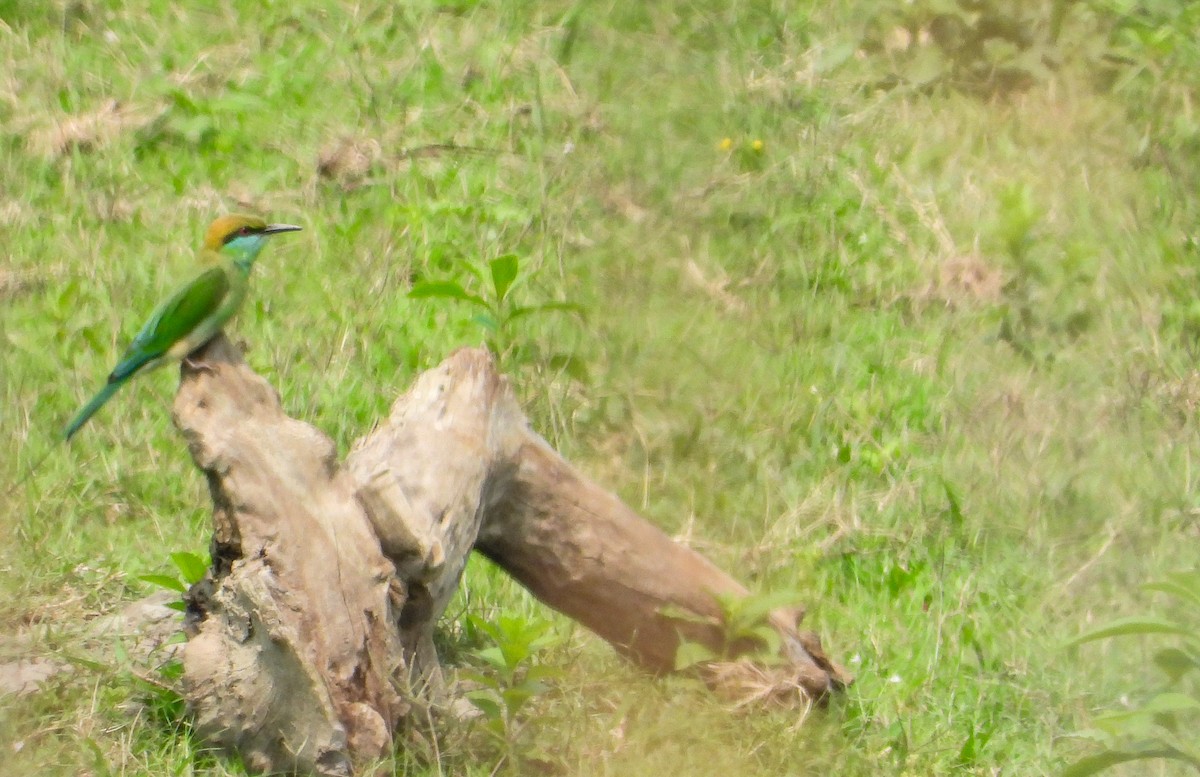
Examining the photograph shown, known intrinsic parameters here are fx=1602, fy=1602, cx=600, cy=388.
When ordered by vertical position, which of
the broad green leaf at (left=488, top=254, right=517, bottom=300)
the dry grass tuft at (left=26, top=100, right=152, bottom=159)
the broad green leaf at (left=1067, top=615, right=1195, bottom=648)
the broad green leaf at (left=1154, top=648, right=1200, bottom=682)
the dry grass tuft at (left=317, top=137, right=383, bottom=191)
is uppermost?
the broad green leaf at (left=1067, top=615, right=1195, bottom=648)

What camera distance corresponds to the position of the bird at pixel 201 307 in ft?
12.0

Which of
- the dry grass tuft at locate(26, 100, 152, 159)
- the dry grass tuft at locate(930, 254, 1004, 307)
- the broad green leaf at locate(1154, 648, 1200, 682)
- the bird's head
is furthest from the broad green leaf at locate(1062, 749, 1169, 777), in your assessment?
the dry grass tuft at locate(26, 100, 152, 159)

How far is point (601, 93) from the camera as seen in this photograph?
650cm

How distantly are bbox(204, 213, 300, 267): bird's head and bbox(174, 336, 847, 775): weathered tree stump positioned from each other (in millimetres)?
388

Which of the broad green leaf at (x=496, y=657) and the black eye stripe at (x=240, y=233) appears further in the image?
the black eye stripe at (x=240, y=233)

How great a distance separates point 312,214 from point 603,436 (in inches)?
61.0

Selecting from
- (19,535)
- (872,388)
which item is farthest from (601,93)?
(19,535)

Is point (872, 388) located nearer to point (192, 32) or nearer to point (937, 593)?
point (937, 593)

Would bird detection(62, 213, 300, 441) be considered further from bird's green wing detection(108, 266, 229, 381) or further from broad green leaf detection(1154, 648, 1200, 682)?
broad green leaf detection(1154, 648, 1200, 682)

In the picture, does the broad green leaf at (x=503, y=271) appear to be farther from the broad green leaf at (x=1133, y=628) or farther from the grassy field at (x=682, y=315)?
the broad green leaf at (x=1133, y=628)

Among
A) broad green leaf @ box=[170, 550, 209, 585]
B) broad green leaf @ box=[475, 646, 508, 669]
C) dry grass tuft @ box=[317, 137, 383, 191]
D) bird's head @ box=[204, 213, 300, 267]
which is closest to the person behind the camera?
broad green leaf @ box=[475, 646, 508, 669]

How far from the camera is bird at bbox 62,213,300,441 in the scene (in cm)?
367

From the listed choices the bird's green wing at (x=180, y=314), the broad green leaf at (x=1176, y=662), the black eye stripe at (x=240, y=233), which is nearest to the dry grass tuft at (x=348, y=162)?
the black eye stripe at (x=240, y=233)

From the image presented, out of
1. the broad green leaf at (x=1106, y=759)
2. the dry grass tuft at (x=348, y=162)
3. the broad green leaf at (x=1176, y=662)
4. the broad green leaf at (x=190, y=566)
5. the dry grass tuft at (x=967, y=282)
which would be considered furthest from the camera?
the dry grass tuft at (x=348, y=162)
